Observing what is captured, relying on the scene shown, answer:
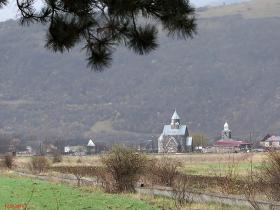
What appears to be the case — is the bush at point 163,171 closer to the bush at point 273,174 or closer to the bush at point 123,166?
the bush at point 123,166

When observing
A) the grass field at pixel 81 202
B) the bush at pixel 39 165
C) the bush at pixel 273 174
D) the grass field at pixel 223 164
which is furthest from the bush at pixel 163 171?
the bush at pixel 39 165

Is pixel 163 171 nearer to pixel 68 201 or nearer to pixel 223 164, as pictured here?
pixel 68 201

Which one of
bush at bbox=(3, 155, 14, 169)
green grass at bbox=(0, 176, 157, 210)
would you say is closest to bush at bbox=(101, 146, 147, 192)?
green grass at bbox=(0, 176, 157, 210)

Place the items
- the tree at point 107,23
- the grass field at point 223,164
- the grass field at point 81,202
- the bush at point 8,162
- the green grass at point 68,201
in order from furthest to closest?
1. the bush at point 8,162
2. the grass field at point 223,164
3. the green grass at point 68,201
4. the grass field at point 81,202
5. the tree at point 107,23

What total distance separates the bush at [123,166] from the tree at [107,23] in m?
19.4

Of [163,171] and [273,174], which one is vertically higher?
[163,171]

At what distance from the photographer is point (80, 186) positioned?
3322cm

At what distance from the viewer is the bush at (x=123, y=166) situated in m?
29.9

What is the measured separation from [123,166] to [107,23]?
2001 centimetres

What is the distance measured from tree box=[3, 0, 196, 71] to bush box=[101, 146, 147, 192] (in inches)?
765

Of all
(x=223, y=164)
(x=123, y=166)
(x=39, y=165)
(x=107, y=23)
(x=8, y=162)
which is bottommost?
(x=123, y=166)

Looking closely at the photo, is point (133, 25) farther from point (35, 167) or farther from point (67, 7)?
point (35, 167)

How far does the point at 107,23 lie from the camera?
33.9ft

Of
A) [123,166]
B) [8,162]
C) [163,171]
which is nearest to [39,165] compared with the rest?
[8,162]
